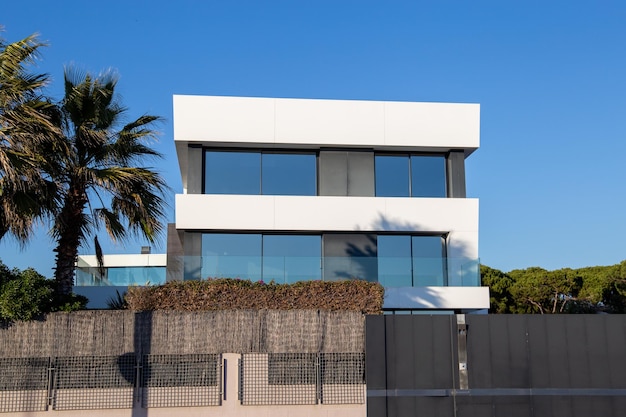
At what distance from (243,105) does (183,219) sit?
390 centimetres

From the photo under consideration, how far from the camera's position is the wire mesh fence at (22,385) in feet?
45.4

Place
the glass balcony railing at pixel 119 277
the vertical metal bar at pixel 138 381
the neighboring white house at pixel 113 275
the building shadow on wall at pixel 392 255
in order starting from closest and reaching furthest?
1. the vertical metal bar at pixel 138 381
2. the building shadow on wall at pixel 392 255
3. the neighboring white house at pixel 113 275
4. the glass balcony railing at pixel 119 277

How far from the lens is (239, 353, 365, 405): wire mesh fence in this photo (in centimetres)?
1417

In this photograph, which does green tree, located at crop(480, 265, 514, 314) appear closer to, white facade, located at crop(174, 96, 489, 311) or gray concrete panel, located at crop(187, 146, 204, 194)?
white facade, located at crop(174, 96, 489, 311)

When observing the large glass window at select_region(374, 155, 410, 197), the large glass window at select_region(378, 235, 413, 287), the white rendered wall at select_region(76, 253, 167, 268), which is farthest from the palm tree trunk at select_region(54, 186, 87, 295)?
the white rendered wall at select_region(76, 253, 167, 268)

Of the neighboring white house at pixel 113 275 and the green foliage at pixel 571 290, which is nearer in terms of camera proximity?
the neighboring white house at pixel 113 275

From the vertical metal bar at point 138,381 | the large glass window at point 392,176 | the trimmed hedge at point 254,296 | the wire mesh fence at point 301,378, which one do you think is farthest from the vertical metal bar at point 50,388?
the large glass window at point 392,176

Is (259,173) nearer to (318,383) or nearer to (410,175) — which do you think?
(410,175)

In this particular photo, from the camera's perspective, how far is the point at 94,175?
15805 millimetres

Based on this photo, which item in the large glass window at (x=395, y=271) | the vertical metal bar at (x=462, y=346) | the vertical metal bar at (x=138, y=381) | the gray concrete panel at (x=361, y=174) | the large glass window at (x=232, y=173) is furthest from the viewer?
the gray concrete panel at (x=361, y=174)

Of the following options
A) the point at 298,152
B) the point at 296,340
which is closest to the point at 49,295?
the point at 296,340

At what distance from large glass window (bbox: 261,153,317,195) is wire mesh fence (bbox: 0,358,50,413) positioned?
9707 millimetres

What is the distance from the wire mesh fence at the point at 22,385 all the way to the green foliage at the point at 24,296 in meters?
0.91

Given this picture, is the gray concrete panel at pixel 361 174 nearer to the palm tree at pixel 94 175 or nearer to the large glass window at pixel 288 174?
the large glass window at pixel 288 174
